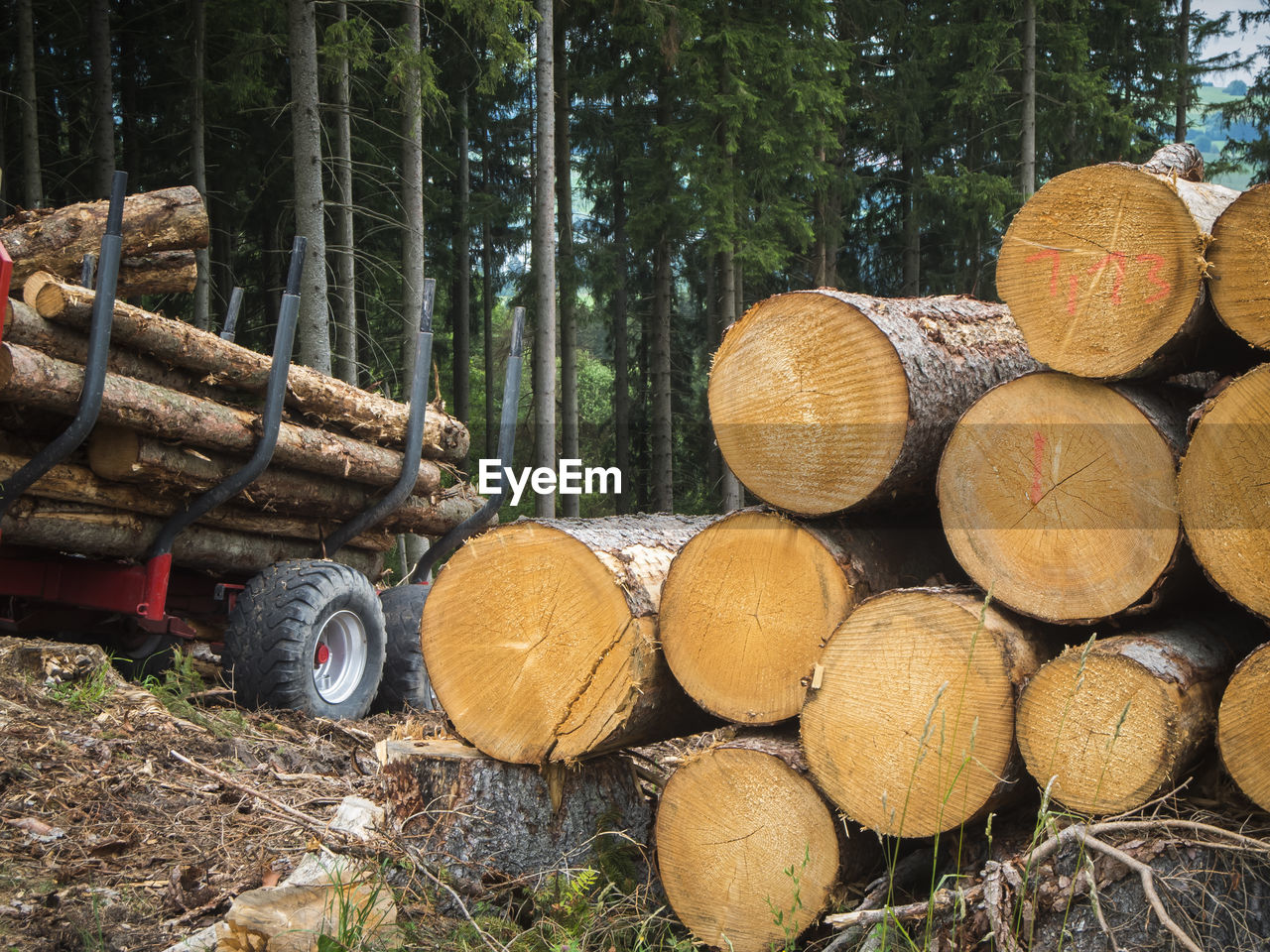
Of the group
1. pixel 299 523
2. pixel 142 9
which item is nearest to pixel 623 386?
pixel 142 9

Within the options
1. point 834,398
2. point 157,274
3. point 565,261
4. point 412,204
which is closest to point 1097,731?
point 834,398

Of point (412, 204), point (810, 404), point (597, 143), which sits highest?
point (597, 143)

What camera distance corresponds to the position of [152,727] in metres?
4.91

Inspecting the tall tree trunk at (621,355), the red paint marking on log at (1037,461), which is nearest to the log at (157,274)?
the red paint marking on log at (1037,461)

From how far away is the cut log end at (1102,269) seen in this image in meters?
2.54

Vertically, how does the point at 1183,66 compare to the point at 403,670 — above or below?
above

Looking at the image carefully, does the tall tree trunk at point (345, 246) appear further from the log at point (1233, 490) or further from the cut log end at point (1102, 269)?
the log at point (1233, 490)

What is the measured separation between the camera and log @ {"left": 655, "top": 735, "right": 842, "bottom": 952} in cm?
288

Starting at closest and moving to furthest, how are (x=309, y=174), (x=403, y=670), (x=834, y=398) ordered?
(x=834, y=398) → (x=403, y=670) → (x=309, y=174)

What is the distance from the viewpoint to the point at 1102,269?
8.66ft

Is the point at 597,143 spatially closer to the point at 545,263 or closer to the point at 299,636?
the point at 545,263

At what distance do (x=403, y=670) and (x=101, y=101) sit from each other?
1145cm

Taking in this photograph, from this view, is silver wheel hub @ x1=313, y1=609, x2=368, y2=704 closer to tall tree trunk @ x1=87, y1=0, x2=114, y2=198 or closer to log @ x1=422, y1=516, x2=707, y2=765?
log @ x1=422, y1=516, x2=707, y2=765

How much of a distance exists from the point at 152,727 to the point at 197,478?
4.84 feet
